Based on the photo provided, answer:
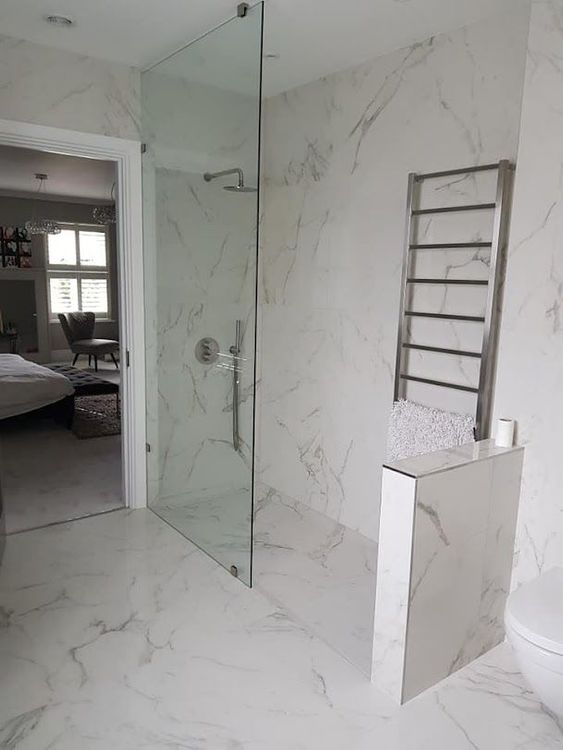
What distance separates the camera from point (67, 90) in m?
3.07

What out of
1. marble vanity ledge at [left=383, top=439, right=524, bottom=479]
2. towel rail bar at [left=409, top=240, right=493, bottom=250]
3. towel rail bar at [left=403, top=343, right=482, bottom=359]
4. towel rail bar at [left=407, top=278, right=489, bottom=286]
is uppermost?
towel rail bar at [left=409, top=240, right=493, bottom=250]

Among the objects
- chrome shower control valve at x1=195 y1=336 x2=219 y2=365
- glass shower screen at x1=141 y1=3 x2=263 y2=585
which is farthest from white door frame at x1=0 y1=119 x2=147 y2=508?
chrome shower control valve at x1=195 y1=336 x2=219 y2=365

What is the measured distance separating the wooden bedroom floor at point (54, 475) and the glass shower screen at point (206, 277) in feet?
2.05

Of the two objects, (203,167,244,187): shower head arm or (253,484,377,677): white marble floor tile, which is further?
(203,167,244,187): shower head arm

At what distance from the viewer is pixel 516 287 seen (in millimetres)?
2293

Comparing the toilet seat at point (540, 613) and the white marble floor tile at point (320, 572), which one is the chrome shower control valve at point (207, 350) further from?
the toilet seat at point (540, 613)

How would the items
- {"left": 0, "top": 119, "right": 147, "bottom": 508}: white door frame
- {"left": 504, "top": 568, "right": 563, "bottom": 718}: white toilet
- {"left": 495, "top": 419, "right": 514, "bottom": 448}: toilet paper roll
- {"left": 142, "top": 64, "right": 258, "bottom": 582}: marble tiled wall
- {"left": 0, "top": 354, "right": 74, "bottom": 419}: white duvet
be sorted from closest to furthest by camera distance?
{"left": 504, "top": 568, "right": 563, "bottom": 718}: white toilet → {"left": 495, "top": 419, "right": 514, "bottom": 448}: toilet paper roll → {"left": 142, "top": 64, "right": 258, "bottom": 582}: marble tiled wall → {"left": 0, "top": 119, "right": 147, "bottom": 508}: white door frame → {"left": 0, "top": 354, "right": 74, "bottom": 419}: white duvet

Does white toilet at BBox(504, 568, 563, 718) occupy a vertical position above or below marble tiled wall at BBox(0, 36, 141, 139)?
below

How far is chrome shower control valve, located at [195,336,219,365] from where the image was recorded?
9.89 feet

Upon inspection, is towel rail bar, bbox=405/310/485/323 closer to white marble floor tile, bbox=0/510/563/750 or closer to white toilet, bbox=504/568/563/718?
white toilet, bbox=504/568/563/718

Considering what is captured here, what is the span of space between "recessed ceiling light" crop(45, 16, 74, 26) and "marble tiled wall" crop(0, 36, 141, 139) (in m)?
0.35

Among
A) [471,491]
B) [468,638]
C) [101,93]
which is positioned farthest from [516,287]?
[101,93]

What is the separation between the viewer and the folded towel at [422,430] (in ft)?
8.76

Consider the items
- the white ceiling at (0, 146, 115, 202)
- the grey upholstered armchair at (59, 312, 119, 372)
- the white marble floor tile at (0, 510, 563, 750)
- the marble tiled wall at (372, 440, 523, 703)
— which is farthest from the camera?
the grey upholstered armchair at (59, 312, 119, 372)
